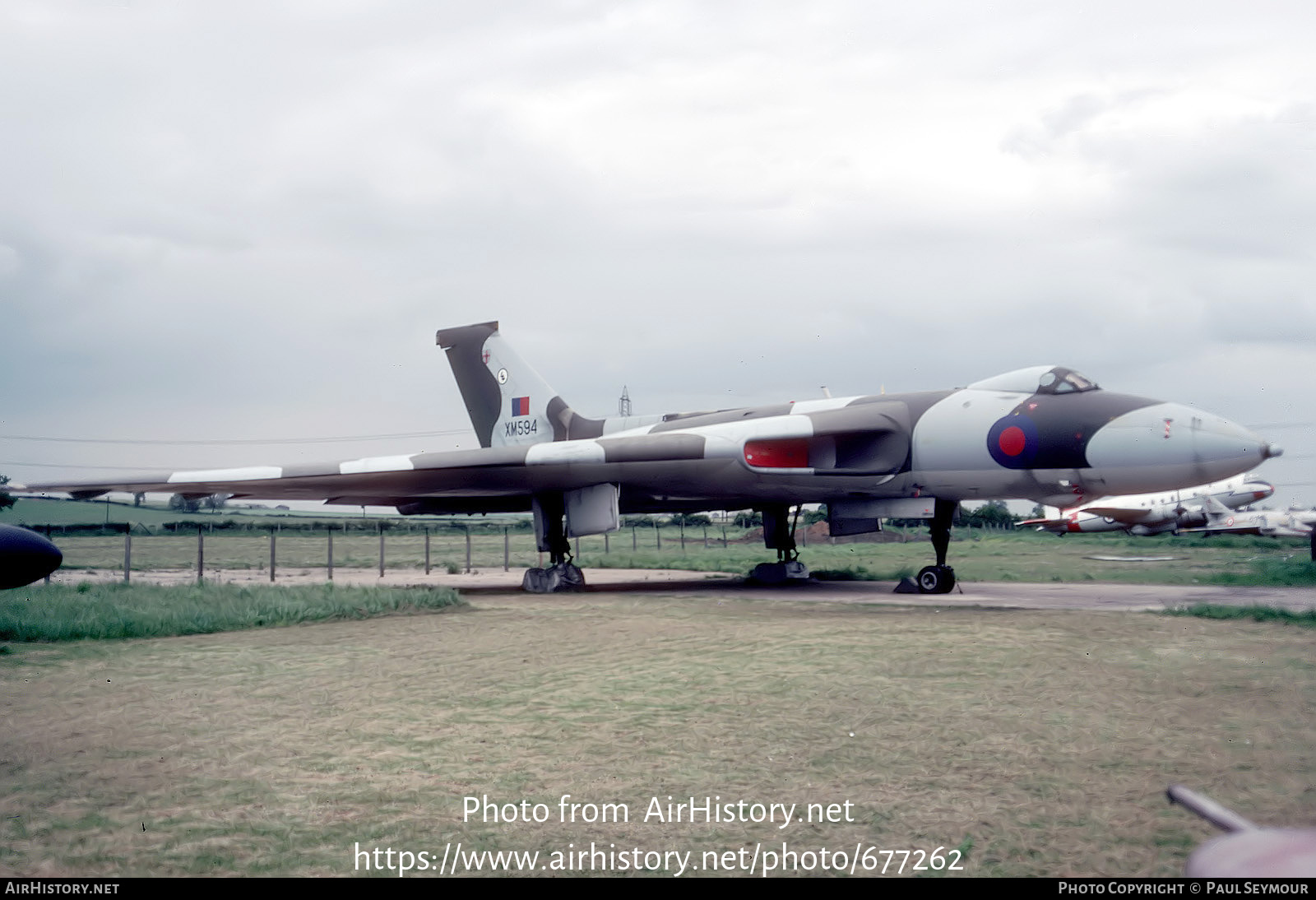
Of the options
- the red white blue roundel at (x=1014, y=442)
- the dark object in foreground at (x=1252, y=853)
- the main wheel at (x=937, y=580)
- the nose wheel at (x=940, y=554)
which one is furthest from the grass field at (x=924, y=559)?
the dark object in foreground at (x=1252, y=853)

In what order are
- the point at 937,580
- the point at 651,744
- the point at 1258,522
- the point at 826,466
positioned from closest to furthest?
the point at 651,744 < the point at 937,580 < the point at 826,466 < the point at 1258,522

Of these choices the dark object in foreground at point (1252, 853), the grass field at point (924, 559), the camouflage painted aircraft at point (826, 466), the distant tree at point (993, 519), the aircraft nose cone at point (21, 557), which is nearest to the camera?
the dark object in foreground at point (1252, 853)

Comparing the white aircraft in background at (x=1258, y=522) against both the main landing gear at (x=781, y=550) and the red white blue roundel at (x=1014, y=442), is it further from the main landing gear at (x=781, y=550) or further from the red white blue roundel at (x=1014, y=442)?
the red white blue roundel at (x=1014, y=442)

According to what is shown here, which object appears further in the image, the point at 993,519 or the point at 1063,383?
the point at 993,519

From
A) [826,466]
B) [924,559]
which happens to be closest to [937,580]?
[826,466]

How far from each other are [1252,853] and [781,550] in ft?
51.6

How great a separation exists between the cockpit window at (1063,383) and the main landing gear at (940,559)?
6.75 feet

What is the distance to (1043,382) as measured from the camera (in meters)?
12.4

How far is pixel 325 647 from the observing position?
7.95 meters

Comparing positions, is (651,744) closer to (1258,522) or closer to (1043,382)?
(1043,382)

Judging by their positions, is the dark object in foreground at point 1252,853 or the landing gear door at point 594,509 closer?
the dark object in foreground at point 1252,853

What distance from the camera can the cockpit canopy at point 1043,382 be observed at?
1219cm

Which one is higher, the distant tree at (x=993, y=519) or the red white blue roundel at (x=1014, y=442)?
the red white blue roundel at (x=1014, y=442)
